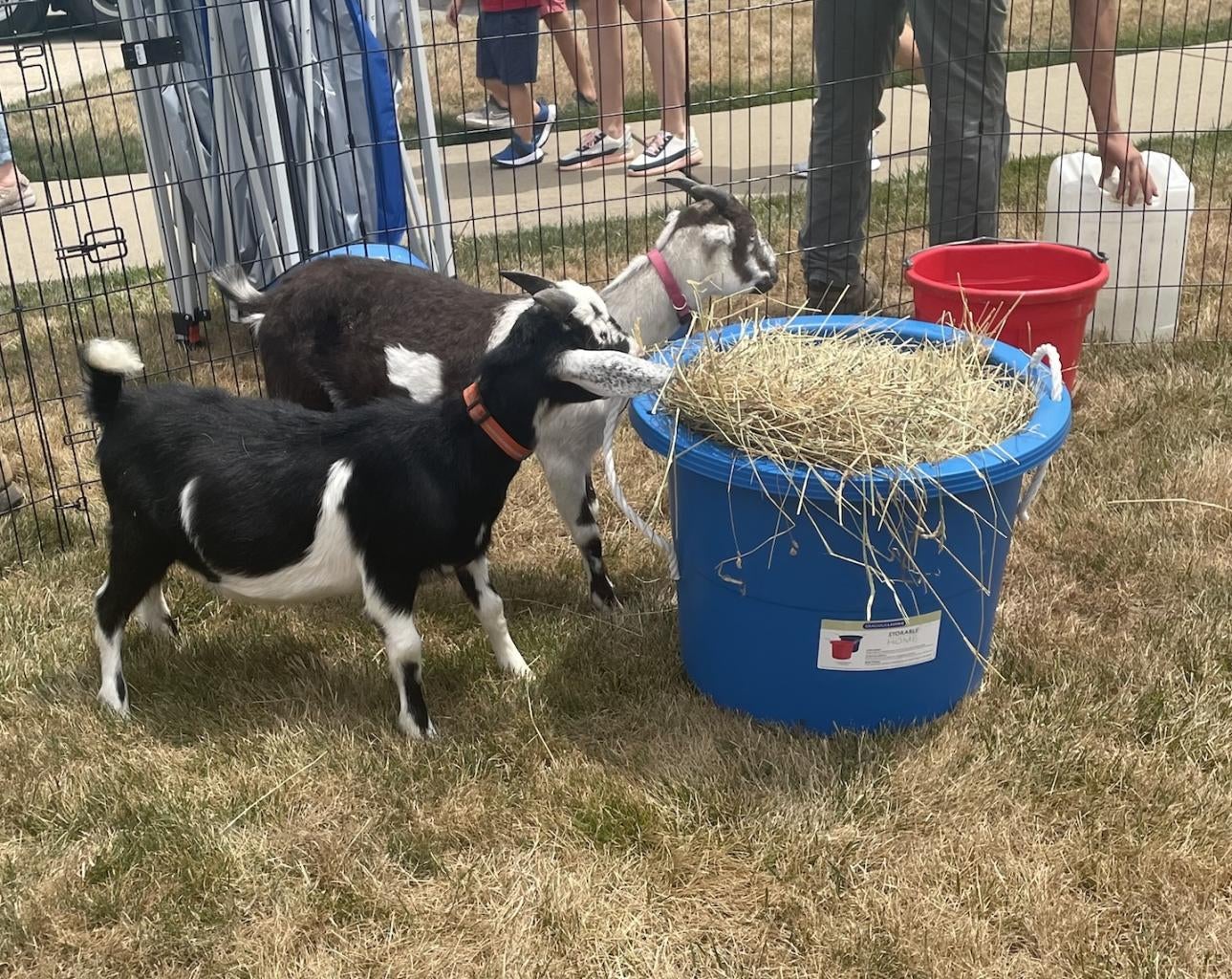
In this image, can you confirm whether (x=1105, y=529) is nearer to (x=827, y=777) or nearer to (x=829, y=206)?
(x=827, y=777)

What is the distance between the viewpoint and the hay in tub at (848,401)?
2424 mm

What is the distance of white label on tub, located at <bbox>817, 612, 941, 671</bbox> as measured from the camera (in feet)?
8.39

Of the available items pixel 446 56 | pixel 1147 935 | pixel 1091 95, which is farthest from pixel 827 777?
pixel 446 56

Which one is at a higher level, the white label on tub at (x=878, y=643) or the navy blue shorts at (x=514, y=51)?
the navy blue shorts at (x=514, y=51)

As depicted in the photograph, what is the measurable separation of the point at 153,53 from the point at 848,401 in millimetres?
2589

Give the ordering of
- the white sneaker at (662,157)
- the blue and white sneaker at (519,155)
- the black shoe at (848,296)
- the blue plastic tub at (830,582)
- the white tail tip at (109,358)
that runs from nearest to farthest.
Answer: the blue plastic tub at (830,582) → the white tail tip at (109,358) → the black shoe at (848,296) → the white sneaker at (662,157) → the blue and white sneaker at (519,155)

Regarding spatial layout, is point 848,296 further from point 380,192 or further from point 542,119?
point 542,119

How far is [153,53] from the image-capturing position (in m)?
3.79

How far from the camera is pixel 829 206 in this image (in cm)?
481

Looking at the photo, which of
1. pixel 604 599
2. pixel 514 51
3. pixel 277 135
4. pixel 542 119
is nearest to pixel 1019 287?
pixel 604 599

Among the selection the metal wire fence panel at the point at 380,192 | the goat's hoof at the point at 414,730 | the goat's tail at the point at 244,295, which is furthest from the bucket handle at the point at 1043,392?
the goat's tail at the point at 244,295

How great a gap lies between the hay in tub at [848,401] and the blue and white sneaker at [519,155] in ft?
15.4

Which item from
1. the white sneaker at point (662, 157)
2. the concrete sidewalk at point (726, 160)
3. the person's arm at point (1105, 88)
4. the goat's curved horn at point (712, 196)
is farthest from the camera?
the white sneaker at point (662, 157)

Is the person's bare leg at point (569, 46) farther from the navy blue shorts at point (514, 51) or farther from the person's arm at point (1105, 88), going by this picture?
the person's arm at point (1105, 88)
